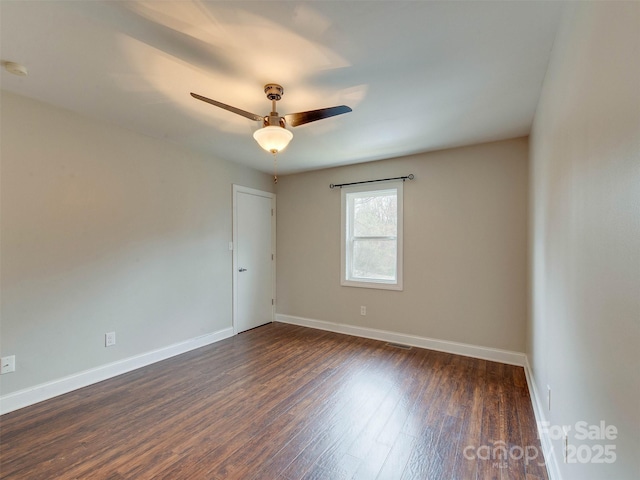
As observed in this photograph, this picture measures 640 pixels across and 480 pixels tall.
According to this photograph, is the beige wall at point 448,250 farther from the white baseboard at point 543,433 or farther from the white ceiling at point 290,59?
the white baseboard at point 543,433

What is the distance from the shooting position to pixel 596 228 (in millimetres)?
1009

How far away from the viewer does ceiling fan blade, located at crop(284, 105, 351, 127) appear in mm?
1907

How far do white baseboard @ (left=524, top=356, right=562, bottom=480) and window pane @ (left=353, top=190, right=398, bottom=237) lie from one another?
2.15 m

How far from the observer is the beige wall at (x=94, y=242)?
2.34m

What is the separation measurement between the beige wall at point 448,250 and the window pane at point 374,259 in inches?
8.8

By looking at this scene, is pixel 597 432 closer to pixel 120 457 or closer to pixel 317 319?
pixel 120 457

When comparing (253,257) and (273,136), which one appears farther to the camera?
(253,257)

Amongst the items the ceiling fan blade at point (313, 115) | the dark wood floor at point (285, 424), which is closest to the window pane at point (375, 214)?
the dark wood floor at point (285, 424)

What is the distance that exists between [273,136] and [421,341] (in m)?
3.13

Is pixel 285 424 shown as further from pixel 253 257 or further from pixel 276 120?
pixel 253 257

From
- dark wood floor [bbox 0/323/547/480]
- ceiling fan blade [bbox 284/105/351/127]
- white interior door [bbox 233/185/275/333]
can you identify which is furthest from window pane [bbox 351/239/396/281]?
ceiling fan blade [bbox 284/105/351/127]

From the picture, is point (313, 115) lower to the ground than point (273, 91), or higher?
lower

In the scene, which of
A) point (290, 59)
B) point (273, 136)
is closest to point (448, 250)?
point (273, 136)

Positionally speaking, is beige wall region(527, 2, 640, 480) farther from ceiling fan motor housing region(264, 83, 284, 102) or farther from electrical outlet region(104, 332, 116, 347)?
electrical outlet region(104, 332, 116, 347)
